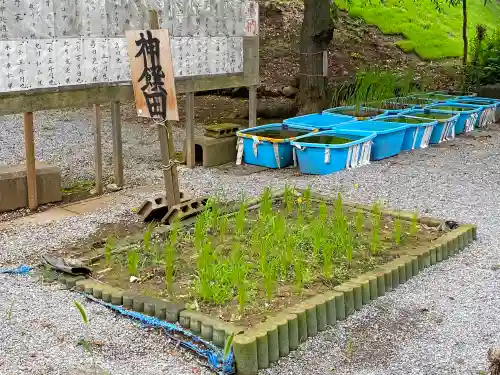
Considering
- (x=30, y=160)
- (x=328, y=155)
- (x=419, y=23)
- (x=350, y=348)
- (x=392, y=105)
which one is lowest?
(x=350, y=348)

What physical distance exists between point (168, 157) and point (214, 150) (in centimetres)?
212

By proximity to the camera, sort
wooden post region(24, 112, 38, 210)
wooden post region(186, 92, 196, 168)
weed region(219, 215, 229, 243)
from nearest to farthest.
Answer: weed region(219, 215, 229, 243) → wooden post region(24, 112, 38, 210) → wooden post region(186, 92, 196, 168)

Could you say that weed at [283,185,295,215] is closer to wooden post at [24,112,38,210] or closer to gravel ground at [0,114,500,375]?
gravel ground at [0,114,500,375]

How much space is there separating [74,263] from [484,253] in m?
2.81

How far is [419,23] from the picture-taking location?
53.6 feet

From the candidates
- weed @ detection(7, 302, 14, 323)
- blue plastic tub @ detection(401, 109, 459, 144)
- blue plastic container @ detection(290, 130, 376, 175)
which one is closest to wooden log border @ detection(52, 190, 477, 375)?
weed @ detection(7, 302, 14, 323)

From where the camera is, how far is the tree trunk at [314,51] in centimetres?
880

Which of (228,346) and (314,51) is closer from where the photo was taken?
(228,346)

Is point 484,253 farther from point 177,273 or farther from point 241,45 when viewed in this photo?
point 241,45

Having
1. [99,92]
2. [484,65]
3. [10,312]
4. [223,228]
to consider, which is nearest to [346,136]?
[99,92]

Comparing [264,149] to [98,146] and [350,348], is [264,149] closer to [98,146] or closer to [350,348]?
[98,146]

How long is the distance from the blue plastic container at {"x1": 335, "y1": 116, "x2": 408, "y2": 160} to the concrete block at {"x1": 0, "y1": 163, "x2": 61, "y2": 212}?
128 inches

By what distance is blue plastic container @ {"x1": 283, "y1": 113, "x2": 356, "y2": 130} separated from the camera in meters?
7.77

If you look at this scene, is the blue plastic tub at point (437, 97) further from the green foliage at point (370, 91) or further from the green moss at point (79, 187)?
the green moss at point (79, 187)
